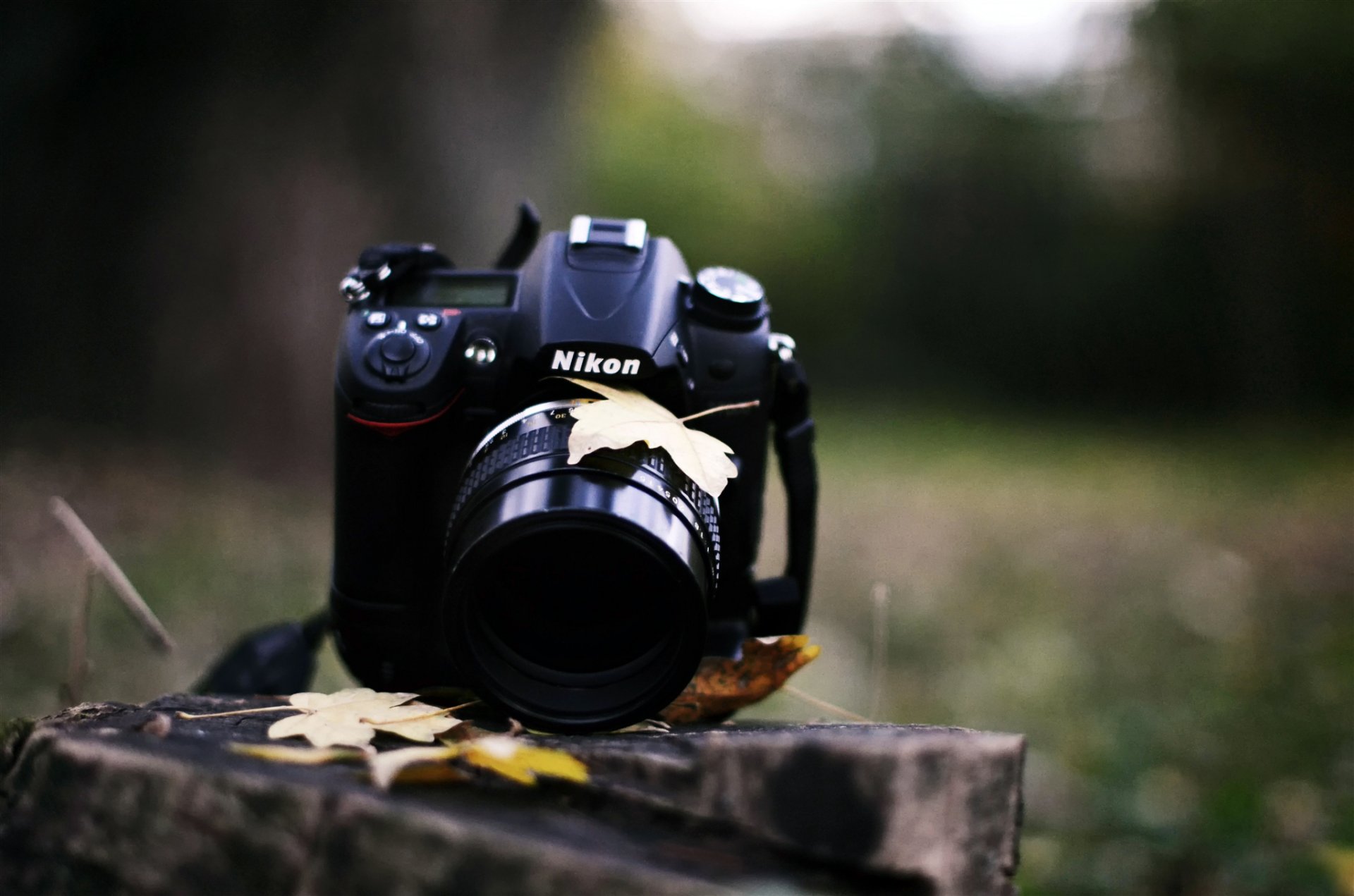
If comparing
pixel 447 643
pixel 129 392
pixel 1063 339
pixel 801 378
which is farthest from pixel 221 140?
pixel 1063 339

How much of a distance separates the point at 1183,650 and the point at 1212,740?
400 mm

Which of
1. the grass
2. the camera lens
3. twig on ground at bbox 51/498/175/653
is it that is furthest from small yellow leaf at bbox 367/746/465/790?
the grass

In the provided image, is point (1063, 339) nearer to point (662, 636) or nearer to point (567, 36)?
point (567, 36)

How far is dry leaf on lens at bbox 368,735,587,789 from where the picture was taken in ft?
1.80

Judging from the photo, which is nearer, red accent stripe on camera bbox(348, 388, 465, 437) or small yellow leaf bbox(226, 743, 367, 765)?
small yellow leaf bbox(226, 743, 367, 765)

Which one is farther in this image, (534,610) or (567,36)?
(567,36)

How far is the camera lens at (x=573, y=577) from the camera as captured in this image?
Result: 66 centimetres

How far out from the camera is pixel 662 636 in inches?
29.1

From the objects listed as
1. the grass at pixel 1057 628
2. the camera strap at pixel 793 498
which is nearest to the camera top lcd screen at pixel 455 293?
the camera strap at pixel 793 498

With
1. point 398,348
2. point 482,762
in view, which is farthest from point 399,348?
point 482,762

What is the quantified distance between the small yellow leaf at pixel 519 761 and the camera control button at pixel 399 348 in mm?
361

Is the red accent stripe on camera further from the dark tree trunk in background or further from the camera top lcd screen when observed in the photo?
the dark tree trunk in background

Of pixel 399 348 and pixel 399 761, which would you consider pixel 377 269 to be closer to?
pixel 399 348

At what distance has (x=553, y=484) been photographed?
665 millimetres
